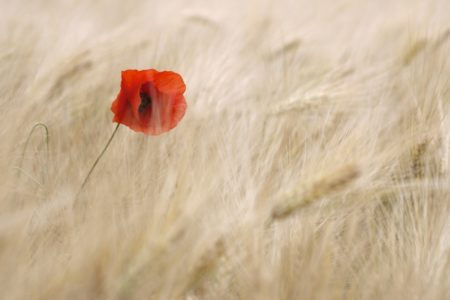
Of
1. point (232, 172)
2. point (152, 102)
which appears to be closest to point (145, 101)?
point (152, 102)

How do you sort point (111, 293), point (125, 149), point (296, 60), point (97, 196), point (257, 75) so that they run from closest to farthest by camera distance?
point (111, 293), point (97, 196), point (125, 149), point (257, 75), point (296, 60)

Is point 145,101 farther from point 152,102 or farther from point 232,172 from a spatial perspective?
point 232,172

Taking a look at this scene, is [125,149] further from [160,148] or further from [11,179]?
[11,179]

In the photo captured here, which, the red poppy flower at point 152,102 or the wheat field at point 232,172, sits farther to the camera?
the red poppy flower at point 152,102

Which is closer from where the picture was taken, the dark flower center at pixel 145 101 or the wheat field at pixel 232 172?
the wheat field at pixel 232 172

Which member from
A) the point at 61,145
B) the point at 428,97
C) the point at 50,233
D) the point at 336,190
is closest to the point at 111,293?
the point at 50,233
